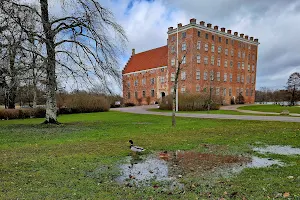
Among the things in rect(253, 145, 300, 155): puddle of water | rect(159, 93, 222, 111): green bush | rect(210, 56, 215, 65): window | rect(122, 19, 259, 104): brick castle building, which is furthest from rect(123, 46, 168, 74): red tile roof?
rect(253, 145, 300, 155): puddle of water

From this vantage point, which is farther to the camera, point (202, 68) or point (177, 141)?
point (202, 68)

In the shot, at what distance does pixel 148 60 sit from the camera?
204 feet

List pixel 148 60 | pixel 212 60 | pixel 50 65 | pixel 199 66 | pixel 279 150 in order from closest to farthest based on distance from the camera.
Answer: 1. pixel 279 150
2. pixel 50 65
3. pixel 199 66
4. pixel 212 60
5. pixel 148 60

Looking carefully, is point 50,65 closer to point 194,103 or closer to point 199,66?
point 194,103

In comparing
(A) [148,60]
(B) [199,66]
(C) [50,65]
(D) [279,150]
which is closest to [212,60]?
(B) [199,66]

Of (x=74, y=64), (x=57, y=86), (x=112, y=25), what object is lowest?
(x=57, y=86)

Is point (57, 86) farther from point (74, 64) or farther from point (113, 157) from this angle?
point (113, 157)

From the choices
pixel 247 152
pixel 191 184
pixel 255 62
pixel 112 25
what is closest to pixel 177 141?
pixel 247 152

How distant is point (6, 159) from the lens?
728 centimetres

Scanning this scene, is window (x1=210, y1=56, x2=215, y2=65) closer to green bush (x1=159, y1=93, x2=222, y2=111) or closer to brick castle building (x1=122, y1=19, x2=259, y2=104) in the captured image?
brick castle building (x1=122, y1=19, x2=259, y2=104)

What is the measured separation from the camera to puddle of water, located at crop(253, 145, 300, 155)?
322 inches

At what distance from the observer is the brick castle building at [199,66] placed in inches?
1977

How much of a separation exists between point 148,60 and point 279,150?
2172 inches

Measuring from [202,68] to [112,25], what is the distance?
37.7m
